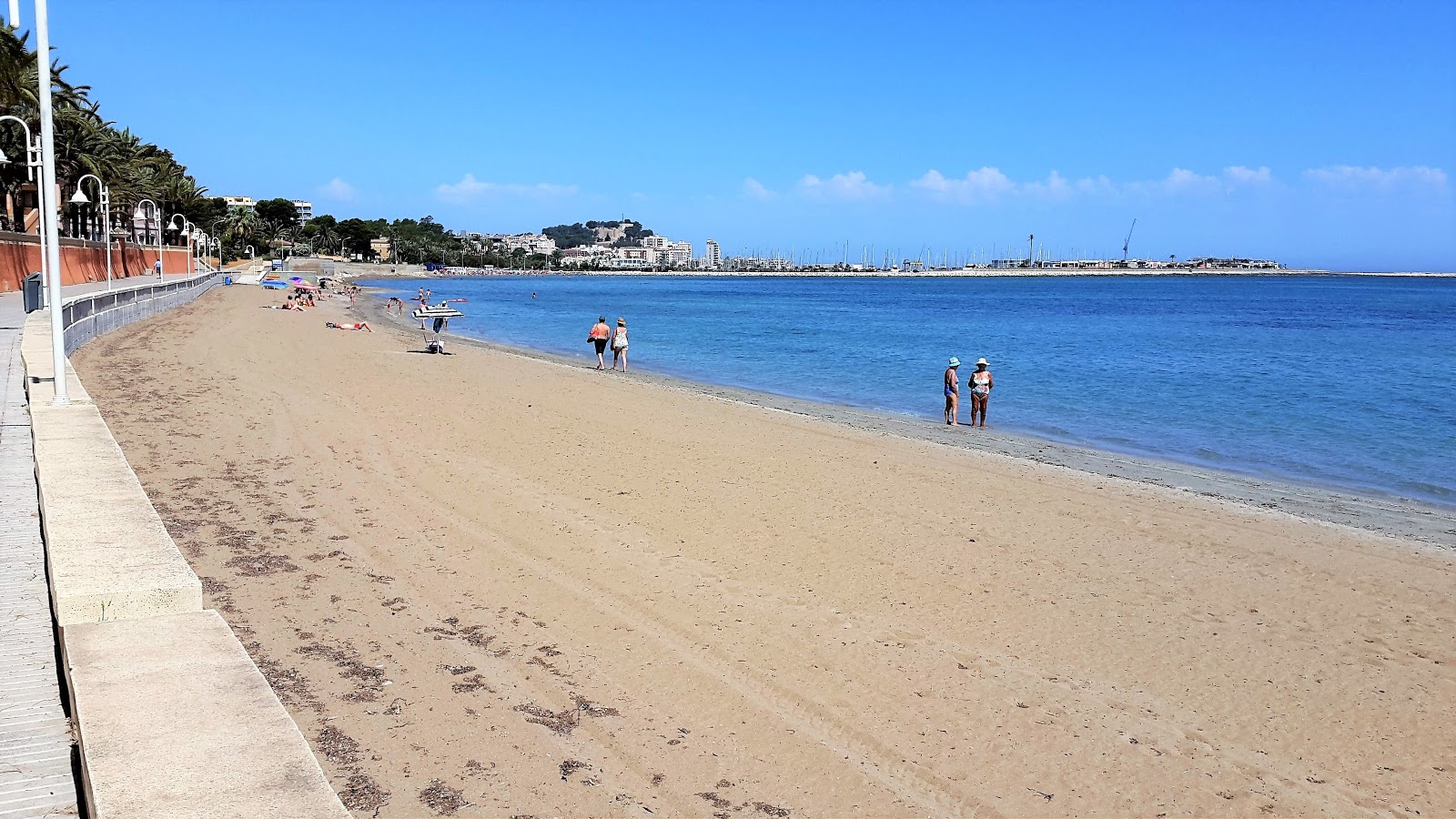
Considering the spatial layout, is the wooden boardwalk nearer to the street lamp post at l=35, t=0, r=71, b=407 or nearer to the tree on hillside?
the street lamp post at l=35, t=0, r=71, b=407

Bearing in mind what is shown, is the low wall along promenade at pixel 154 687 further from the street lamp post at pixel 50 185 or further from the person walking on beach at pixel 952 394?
the person walking on beach at pixel 952 394

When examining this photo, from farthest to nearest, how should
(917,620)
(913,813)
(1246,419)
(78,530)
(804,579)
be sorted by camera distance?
1. (1246,419)
2. (804,579)
3. (917,620)
4. (78,530)
5. (913,813)

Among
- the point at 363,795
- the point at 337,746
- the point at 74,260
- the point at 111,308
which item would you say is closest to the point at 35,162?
the point at 111,308

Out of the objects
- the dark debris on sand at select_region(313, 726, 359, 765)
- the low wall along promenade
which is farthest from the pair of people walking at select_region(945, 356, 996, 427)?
the dark debris on sand at select_region(313, 726, 359, 765)

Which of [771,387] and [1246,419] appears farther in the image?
[771,387]

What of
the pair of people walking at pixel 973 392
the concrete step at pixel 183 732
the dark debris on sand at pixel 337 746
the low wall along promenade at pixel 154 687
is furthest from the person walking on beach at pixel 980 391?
the concrete step at pixel 183 732

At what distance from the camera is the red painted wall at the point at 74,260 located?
32219 millimetres

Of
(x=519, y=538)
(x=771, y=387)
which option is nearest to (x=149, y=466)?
(x=519, y=538)

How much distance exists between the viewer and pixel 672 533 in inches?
337

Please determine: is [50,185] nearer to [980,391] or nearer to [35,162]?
[35,162]

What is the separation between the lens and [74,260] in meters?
39.7

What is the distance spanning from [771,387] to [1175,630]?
747 inches

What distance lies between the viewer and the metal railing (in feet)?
63.4

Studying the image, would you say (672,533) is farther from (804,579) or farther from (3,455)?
(3,455)
